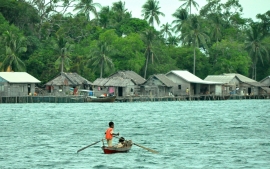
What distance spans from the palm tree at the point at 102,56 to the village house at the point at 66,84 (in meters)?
3.48

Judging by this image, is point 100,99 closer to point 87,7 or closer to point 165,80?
point 165,80

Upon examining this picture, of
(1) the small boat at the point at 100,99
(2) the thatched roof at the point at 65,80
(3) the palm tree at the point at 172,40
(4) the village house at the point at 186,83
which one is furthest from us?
(3) the palm tree at the point at 172,40

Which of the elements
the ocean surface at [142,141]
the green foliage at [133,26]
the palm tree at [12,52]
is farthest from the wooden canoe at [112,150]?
the green foliage at [133,26]

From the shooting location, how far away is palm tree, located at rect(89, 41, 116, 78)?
9200 centimetres

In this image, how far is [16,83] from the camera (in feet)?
278

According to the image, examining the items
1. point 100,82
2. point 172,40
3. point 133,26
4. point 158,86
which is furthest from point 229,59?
point 100,82

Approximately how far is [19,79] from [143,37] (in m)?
23.2

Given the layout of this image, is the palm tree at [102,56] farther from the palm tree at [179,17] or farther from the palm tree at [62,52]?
the palm tree at [179,17]

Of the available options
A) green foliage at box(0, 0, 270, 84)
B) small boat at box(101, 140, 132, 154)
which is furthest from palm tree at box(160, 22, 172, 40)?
small boat at box(101, 140, 132, 154)

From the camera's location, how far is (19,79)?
84688mm

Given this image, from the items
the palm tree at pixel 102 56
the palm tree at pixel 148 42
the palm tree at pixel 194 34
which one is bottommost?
the palm tree at pixel 102 56

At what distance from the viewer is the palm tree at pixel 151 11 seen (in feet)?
386

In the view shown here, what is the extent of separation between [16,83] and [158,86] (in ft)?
63.1

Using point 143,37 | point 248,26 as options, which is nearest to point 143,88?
point 143,37
